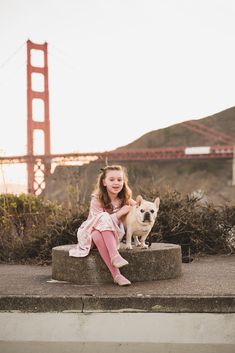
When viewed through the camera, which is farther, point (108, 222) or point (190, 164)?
point (190, 164)

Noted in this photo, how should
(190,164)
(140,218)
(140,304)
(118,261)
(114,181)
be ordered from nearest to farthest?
(140,304), (118,261), (140,218), (114,181), (190,164)

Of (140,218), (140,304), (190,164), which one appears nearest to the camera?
(140,304)

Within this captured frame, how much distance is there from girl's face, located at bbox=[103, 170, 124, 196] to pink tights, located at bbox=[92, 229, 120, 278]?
1.27 ft

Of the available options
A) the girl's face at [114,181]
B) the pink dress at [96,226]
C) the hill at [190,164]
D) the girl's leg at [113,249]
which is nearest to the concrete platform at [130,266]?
the pink dress at [96,226]

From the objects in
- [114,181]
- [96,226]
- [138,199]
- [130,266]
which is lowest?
[130,266]

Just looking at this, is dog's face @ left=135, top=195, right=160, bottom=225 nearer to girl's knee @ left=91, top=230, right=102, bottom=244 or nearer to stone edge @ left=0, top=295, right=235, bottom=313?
girl's knee @ left=91, top=230, right=102, bottom=244

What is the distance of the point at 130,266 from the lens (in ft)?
12.8

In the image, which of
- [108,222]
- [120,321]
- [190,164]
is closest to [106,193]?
[108,222]

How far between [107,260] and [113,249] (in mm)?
112

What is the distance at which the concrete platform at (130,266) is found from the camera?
12.7 feet

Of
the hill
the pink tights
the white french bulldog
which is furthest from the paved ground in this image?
the hill

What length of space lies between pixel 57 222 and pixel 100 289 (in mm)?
2241

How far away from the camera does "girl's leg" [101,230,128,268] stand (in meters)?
3.63

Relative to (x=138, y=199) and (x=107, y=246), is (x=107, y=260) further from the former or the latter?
(x=138, y=199)
